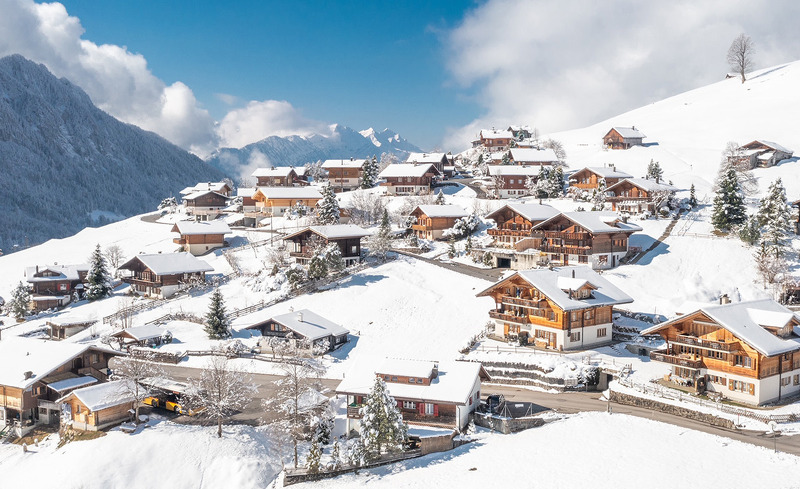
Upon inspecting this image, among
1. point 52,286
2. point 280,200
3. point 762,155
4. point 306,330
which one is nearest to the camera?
point 306,330

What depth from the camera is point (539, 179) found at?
102375 millimetres

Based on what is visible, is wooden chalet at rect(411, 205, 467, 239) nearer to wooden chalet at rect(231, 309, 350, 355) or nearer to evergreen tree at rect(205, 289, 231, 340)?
wooden chalet at rect(231, 309, 350, 355)

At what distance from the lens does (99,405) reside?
40.7 m

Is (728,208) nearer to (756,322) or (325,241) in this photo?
(756,322)

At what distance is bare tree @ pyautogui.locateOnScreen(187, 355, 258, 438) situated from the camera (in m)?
40.1

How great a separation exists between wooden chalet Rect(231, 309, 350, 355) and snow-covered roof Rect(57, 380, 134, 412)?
52.2 feet

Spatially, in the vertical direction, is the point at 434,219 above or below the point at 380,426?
above

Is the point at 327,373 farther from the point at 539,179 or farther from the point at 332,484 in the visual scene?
the point at 539,179

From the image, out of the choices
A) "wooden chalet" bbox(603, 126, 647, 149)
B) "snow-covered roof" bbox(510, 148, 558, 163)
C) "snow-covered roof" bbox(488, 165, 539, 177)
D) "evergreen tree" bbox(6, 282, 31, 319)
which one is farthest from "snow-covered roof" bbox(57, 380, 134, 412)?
"wooden chalet" bbox(603, 126, 647, 149)

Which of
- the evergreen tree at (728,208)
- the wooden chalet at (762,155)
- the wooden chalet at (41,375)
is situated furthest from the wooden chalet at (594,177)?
the wooden chalet at (41,375)

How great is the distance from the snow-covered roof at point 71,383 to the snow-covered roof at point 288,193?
5930 centimetres

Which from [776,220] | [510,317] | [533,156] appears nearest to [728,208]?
[776,220]

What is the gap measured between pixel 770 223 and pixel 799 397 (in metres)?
34.2

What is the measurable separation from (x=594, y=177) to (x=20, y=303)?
8604cm
